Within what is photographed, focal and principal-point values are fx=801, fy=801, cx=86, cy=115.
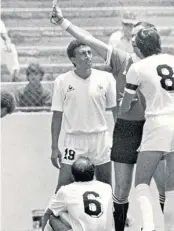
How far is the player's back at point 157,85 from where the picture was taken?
4352mm

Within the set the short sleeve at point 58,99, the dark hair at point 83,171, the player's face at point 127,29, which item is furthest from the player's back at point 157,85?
the player's face at point 127,29

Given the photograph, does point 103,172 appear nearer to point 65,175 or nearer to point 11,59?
point 65,175

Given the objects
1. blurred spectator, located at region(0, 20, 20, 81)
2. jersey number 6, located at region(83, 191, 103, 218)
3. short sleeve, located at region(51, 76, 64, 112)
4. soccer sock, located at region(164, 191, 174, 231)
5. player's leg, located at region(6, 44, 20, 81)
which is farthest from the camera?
player's leg, located at region(6, 44, 20, 81)

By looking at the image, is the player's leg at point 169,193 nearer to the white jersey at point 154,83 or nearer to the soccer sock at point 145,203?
the soccer sock at point 145,203

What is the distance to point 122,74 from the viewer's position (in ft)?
15.9

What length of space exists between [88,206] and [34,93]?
1686mm

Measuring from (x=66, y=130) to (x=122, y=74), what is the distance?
1.66 feet

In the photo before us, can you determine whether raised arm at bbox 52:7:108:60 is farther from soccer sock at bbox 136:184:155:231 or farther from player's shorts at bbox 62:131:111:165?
soccer sock at bbox 136:184:155:231

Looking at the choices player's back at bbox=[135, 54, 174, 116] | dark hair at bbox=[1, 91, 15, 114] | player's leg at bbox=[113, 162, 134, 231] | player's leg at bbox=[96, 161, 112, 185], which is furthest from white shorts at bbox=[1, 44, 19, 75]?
player's back at bbox=[135, 54, 174, 116]

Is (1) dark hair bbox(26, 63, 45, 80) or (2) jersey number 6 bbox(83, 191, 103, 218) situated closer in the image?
(2) jersey number 6 bbox(83, 191, 103, 218)

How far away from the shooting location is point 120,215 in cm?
489

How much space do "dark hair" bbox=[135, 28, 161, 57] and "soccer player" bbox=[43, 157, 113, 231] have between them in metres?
0.71

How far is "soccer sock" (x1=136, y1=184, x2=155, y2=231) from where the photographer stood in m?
4.27

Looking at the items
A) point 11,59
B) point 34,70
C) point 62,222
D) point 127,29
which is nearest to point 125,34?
point 127,29
